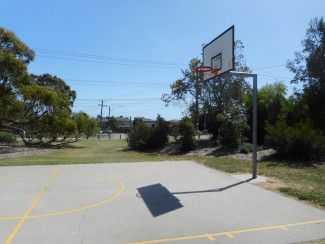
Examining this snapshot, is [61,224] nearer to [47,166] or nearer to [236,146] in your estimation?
[47,166]

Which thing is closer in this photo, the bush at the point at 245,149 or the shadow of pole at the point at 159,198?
the shadow of pole at the point at 159,198

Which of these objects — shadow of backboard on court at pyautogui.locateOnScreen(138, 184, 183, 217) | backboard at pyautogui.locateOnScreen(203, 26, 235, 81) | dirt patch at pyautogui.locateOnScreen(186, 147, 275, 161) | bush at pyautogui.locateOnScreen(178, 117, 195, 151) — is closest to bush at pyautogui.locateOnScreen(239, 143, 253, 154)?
dirt patch at pyautogui.locateOnScreen(186, 147, 275, 161)

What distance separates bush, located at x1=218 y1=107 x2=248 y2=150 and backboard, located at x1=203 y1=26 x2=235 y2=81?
7477mm

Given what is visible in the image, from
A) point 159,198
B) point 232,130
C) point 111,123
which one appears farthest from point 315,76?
point 111,123

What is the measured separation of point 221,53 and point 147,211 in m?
6.79

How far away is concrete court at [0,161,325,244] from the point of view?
6410mm

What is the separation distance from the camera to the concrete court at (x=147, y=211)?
6410 mm

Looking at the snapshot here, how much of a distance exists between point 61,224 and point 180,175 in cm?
610

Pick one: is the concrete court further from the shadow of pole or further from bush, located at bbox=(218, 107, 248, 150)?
bush, located at bbox=(218, 107, 248, 150)

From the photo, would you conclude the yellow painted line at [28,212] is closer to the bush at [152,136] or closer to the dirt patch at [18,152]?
the dirt patch at [18,152]

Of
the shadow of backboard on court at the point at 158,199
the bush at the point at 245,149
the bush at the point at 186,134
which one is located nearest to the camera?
the shadow of backboard on court at the point at 158,199

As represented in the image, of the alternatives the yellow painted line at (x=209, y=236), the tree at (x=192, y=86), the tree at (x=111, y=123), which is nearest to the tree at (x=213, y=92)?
the tree at (x=192, y=86)

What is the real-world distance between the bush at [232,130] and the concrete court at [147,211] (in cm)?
880

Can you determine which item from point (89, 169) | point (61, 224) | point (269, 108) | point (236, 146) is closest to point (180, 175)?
point (89, 169)
